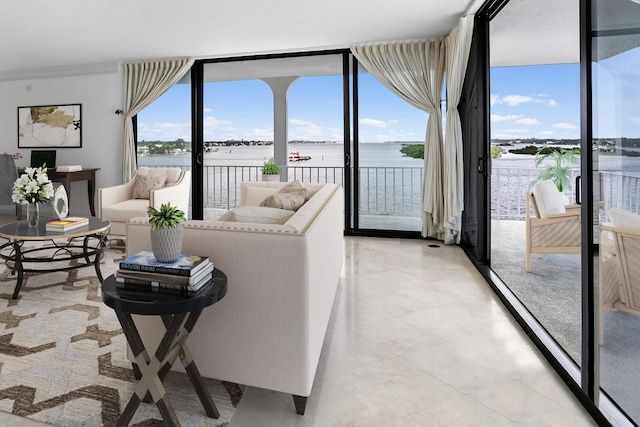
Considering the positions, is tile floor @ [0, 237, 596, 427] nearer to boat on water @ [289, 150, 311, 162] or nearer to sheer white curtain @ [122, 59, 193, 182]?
boat on water @ [289, 150, 311, 162]

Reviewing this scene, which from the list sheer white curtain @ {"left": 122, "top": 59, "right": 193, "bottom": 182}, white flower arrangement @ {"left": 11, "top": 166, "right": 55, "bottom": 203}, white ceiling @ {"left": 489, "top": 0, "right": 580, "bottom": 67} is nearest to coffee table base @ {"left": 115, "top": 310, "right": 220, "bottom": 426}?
white flower arrangement @ {"left": 11, "top": 166, "right": 55, "bottom": 203}

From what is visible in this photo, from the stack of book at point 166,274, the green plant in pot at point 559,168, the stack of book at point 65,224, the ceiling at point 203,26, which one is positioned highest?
the ceiling at point 203,26

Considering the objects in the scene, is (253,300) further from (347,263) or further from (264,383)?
(347,263)

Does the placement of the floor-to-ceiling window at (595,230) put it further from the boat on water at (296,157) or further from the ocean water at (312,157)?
the boat on water at (296,157)

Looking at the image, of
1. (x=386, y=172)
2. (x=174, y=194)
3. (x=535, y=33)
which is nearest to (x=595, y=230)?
(x=535, y=33)

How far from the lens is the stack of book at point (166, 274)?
1366 millimetres

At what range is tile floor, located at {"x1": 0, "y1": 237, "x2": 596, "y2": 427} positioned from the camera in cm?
153

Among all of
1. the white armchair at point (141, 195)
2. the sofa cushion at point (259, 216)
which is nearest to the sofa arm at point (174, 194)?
the white armchair at point (141, 195)

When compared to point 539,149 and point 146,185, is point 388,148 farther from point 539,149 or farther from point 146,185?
point 146,185

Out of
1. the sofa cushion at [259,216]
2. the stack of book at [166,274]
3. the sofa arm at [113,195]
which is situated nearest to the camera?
the stack of book at [166,274]

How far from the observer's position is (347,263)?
3.74m

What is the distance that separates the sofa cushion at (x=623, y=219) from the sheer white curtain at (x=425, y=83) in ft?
10.6

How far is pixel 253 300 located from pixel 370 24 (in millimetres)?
3587

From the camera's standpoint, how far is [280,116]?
5.67 m
